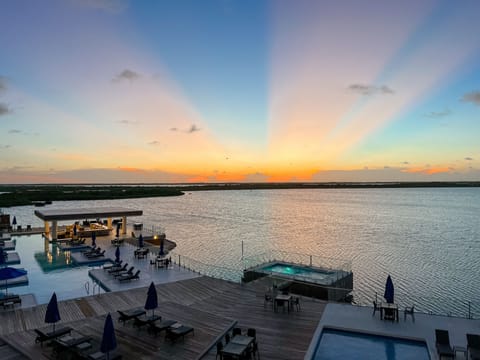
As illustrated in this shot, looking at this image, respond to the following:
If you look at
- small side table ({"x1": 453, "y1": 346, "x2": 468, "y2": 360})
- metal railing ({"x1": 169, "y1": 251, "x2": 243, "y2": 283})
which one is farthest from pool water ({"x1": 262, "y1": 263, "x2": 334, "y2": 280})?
small side table ({"x1": 453, "y1": 346, "x2": 468, "y2": 360})

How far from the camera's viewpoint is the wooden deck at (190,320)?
991 cm

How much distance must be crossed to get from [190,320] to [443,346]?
7952 mm

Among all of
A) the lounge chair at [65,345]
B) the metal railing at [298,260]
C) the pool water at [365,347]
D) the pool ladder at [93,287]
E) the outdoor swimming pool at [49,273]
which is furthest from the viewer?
the metal railing at [298,260]

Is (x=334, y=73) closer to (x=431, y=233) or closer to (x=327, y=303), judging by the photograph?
(x=327, y=303)

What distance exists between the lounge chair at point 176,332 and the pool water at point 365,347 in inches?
154

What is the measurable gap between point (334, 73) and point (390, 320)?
2616 cm

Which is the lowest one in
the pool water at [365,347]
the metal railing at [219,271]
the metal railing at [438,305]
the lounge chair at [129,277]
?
the metal railing at [438,305]

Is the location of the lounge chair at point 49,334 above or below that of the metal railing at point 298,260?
above

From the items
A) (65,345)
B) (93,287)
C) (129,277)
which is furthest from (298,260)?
(65,345)

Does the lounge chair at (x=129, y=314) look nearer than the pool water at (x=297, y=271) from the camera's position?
Yes

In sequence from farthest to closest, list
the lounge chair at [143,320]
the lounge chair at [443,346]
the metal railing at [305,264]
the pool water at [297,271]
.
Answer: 1. the pool water at [297,271]
2. the metal railing at [305,264]
3. the lounge chair at [143,320]
4. the lounge chair at [443,346]

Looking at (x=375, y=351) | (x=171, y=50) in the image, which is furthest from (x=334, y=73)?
(x=375, y=351)

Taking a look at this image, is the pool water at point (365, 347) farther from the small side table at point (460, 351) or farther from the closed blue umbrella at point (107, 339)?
the closed blue umbrella at point (107, 339)

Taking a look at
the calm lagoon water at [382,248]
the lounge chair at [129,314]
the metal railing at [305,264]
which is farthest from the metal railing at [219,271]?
the lounge chair at [129,314]
